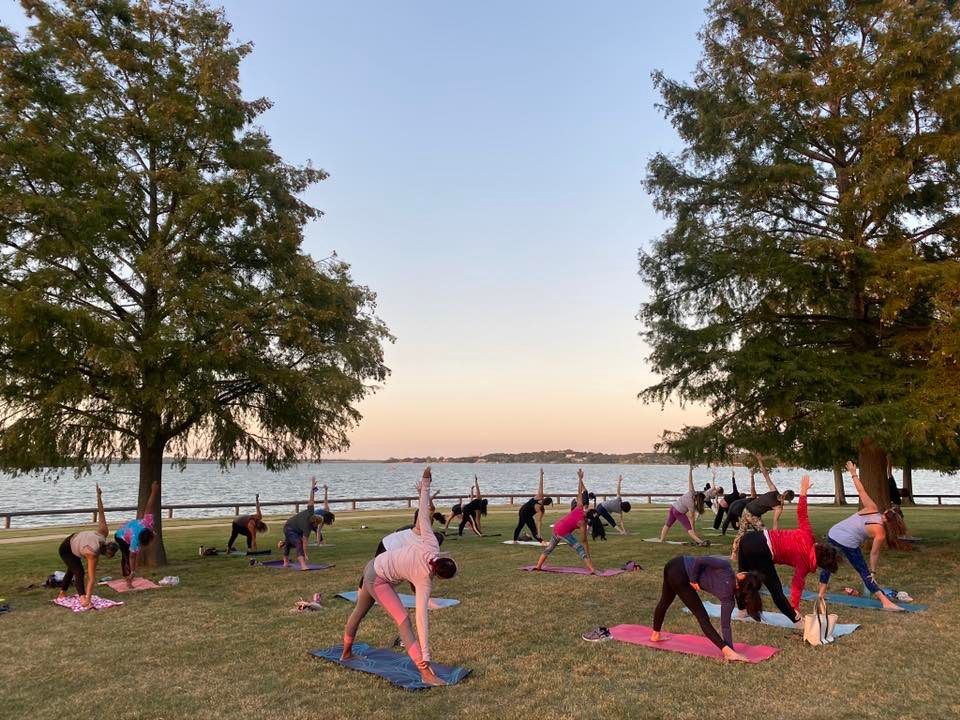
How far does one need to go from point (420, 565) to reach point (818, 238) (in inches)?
454

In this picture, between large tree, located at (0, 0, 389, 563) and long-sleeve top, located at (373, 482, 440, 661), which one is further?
large tree, located at (0, 0, 389, 563)

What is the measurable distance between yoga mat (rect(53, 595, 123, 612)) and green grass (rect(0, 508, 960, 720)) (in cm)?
18

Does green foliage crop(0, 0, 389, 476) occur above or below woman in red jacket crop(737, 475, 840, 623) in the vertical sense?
above

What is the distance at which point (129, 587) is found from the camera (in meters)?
11.6

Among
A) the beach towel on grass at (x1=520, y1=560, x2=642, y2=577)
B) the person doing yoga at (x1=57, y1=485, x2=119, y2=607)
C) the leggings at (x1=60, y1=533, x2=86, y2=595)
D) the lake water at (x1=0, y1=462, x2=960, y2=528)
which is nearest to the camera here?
the person doing yoga at (x1=57, y1=485, x2=119, y2=607)

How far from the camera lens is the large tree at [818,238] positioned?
12.6 meters

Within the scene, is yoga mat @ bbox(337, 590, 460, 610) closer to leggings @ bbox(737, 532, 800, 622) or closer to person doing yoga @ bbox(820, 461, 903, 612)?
leggings @ bbox(737, 532, 800, 622)

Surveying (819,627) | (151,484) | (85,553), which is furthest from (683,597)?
(151,484)

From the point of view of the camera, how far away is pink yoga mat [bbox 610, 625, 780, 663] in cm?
700

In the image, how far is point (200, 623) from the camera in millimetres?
9008

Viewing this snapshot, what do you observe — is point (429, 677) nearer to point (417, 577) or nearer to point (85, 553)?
point (417, 577)

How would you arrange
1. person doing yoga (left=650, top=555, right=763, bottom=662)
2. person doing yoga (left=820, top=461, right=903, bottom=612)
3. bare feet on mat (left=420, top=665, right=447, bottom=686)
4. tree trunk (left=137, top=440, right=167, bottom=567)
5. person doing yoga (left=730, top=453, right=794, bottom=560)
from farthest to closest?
1. tree trunk (left=137, top=440, right=167, bottom=567)
2. person doing yoga (left=730, top=453, right=794, bottom=560)
3. person doing yoga (left=820, top=461, right=903, bottom=612)
4. person doing yoga (left=650, top=555, right=763, bottom=662)
5. bare feet on mat (left=420, top=665, right=447, bottom=686)

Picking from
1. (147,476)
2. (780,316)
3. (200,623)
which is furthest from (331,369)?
(780,316)

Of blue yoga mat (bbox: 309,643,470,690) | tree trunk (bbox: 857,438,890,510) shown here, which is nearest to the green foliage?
blue yoga mat (bbox: 309,643,470,690)
